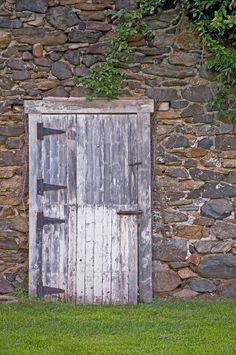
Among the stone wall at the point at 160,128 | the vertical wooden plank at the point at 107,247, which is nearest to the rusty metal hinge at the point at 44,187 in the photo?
the stone wall at the point at 160,128

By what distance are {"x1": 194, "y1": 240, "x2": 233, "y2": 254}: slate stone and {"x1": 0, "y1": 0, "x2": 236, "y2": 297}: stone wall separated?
10 millimetres

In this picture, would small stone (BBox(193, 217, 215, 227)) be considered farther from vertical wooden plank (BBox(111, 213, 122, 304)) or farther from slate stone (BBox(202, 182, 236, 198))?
vertical wooden plank (BBox(111, 213, 122, 304))

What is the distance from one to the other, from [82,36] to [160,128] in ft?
4.08

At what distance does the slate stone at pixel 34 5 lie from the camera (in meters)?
7.58

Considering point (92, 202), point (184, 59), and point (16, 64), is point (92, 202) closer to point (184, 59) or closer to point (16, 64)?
point (16, 64)

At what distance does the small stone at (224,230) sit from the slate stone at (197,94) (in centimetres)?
128

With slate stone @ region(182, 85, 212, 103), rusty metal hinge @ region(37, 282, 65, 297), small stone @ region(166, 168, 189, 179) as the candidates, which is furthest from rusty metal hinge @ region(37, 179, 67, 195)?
slate stone @ region(182, 85, 212, 103)

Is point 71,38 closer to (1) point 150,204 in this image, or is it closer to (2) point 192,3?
(2) point 192,3

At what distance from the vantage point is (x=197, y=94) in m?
7.54

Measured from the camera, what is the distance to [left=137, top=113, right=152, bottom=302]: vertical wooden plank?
749 cm

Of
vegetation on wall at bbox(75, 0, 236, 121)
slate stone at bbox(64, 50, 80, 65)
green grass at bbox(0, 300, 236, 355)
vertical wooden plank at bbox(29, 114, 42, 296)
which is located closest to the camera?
green grass at bbox(0, 300, 236, 355)

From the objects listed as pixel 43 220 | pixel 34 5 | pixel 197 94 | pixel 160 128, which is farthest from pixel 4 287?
pixel 34 5

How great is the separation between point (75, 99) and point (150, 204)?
1322mm

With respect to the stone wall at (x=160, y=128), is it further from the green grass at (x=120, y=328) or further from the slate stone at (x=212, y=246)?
the green grass at (x=120, y=328)
